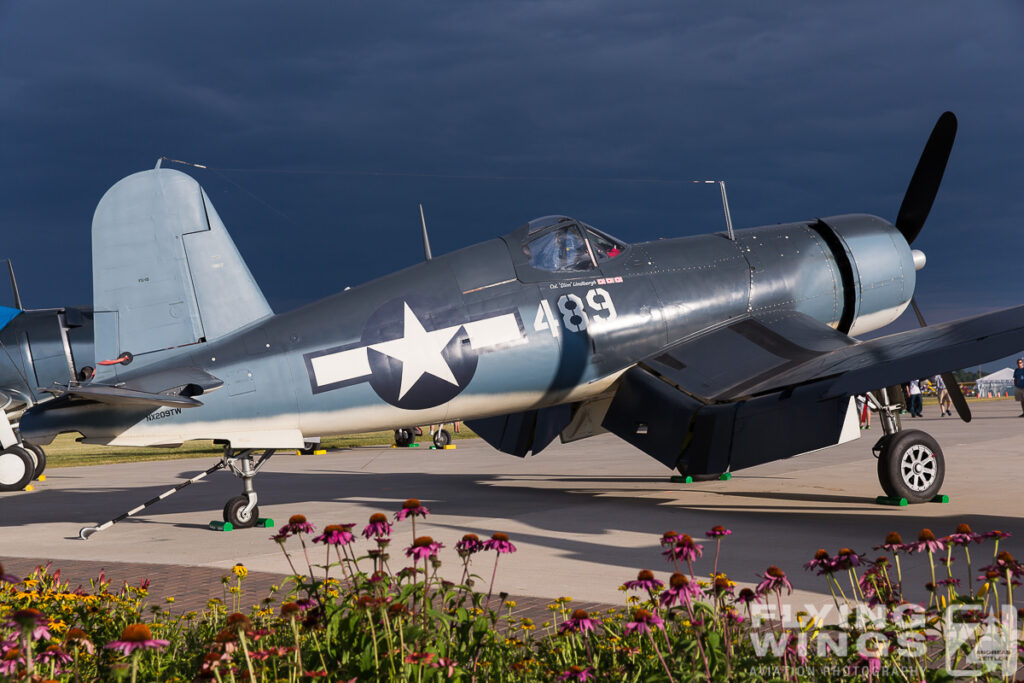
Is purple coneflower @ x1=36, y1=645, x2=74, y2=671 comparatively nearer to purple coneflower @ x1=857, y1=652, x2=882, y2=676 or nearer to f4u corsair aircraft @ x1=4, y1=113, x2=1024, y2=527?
purple coneflower @ x1=857, y1=652, x2=882, y2=676

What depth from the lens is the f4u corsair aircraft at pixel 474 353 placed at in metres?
7.92

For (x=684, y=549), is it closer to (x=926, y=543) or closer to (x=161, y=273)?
→ (x=926, y=543)

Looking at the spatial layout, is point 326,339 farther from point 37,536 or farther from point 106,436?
point 37,536

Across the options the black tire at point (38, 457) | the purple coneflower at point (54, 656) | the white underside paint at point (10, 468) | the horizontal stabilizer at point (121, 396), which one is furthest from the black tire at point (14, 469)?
the purple coneflower at point (54, 656)

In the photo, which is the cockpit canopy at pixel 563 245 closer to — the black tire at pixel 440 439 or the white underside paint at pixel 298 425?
the white underside paint at pixel 298 425

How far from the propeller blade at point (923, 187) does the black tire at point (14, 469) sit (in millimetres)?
13961

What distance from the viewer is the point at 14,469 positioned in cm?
1418

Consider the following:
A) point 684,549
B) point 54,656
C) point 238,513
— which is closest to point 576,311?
point 238,513

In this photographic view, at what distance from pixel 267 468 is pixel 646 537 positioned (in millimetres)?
12745

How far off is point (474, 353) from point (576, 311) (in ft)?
4.20

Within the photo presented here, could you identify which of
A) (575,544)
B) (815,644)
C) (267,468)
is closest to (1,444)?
(267,468)

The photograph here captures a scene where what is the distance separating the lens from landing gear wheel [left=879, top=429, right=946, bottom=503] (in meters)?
8.98

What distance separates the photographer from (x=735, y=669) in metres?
3.15

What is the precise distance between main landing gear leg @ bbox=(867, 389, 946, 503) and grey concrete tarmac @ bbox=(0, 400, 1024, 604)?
0.69 ft
